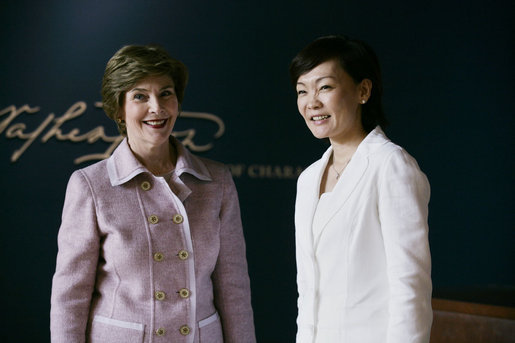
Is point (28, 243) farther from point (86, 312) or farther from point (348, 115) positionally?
point (348, 115)

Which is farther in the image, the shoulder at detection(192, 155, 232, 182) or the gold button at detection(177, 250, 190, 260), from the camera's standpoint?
the shoulder at detection(192, 155, 232, 182)

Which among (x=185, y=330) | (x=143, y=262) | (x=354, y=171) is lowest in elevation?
(x=185, y=330)

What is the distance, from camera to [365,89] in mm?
1863

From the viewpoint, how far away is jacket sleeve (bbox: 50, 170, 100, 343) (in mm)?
2031

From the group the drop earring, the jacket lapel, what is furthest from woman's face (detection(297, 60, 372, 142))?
the drop earring

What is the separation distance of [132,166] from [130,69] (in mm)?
327

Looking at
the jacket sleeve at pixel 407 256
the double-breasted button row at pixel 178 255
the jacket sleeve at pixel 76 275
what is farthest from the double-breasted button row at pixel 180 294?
the jacket sleeve at pixel 407 256

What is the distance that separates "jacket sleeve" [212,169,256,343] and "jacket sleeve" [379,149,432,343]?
2.42ft

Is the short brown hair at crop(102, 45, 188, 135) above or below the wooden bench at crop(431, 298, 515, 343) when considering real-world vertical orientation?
above

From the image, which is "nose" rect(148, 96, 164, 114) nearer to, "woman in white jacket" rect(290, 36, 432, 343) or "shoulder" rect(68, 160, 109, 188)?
"shoulder" rect(68, 160, 109, 188)

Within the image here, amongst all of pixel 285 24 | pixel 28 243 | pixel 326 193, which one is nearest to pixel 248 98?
pixel 285 24

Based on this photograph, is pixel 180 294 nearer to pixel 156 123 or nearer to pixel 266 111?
pixel 156 123

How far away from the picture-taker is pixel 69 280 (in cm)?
204

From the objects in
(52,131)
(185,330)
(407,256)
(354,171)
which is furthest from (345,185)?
(52,131)
